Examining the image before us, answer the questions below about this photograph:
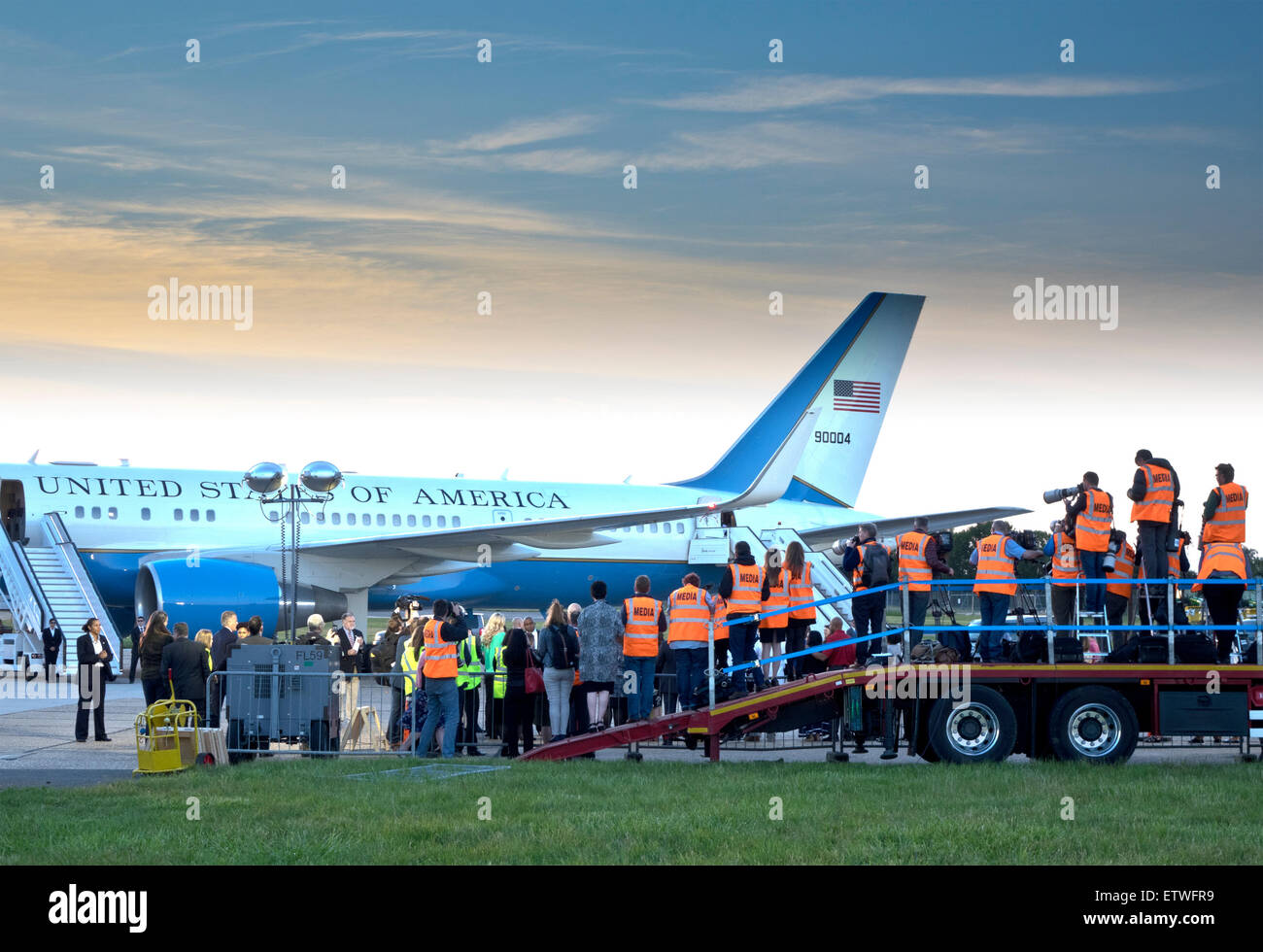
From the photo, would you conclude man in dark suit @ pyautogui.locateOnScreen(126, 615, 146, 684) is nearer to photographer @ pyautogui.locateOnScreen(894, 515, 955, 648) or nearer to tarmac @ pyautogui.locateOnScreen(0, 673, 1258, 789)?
tarmac @ pyautogui.locateOnScreen(0, 673, 1258, 789)

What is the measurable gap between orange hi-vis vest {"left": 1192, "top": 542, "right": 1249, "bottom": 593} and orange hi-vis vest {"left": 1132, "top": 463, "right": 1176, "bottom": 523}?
1.75ft

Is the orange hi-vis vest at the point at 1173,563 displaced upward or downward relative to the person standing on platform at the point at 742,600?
upward

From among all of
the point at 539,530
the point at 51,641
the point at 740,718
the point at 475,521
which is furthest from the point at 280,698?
the point at 475,521

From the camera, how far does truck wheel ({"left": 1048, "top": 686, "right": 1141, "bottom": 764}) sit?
1392 cm

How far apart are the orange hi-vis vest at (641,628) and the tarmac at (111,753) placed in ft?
3.80

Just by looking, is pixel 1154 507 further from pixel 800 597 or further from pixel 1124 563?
pixel 800 597

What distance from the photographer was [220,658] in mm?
17766

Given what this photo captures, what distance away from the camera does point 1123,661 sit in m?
14.3

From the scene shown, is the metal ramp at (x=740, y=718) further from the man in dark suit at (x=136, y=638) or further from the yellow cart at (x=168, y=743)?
the man in dark suit at (x=136, y=638)

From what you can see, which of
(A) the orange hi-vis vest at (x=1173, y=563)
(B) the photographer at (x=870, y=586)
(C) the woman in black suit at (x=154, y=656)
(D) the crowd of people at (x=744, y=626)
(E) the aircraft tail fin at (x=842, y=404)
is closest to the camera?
(D) the crowd of people at (x=744, y=626)

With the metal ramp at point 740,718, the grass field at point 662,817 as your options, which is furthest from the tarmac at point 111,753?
the grass field at point 662,817

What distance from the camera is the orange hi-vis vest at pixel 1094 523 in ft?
50.1

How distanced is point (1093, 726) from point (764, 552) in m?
18.3

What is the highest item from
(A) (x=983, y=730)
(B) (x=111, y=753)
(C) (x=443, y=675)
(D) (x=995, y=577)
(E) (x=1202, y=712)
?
(D) (x=995, y=577)
